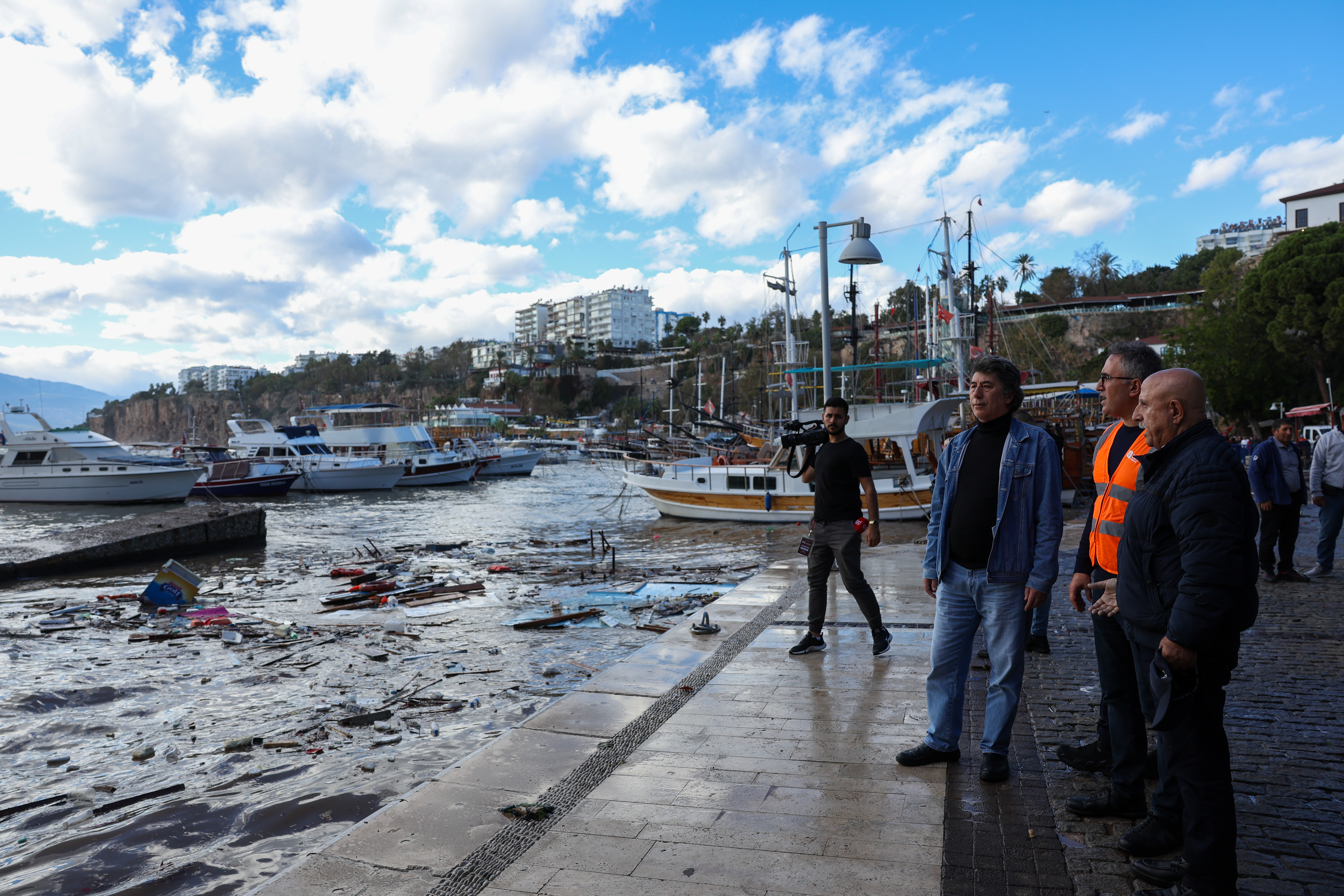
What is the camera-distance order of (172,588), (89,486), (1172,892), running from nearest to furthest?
(1172,892), (172,588), (89,486)

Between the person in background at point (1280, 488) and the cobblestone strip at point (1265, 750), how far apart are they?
1.65m

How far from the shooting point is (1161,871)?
2670mm

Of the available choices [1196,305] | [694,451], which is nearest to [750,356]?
[1196,305]

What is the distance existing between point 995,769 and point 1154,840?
769 millimetres

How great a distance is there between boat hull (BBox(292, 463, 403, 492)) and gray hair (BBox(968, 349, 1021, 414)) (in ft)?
125

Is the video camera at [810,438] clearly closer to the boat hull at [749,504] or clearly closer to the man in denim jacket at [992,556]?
the man in denim jacket at [992,556]

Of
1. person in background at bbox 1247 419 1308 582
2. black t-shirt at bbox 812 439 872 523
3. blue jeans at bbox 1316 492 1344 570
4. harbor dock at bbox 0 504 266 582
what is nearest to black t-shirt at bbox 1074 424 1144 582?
black t-shirt at bbox 812 439 872 523

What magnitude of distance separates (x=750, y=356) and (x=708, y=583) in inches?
3683

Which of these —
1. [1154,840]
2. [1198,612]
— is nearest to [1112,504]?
[1198,612]

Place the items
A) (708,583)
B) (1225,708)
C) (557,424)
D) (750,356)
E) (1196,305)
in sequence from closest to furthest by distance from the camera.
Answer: (1225,708) < (708,583) < (1196,305) < (750,356) < (557,424)

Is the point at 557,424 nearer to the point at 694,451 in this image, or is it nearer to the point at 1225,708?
the point at 694,451

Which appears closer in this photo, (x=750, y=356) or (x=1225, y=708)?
(x=1225, y=708)

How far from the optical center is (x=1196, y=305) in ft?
183

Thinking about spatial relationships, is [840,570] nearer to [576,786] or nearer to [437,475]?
[576,786]
